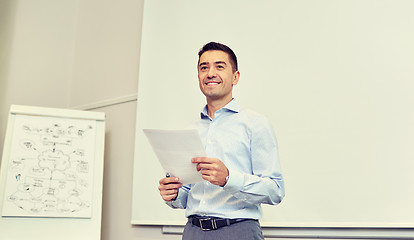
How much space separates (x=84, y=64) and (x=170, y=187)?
229 cm

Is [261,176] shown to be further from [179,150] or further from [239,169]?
[179,150]

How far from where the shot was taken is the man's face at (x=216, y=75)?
5.14 feet

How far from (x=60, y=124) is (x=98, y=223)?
69 cm

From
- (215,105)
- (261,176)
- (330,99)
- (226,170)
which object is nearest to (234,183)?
(226,170)

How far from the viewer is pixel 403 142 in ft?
6.33

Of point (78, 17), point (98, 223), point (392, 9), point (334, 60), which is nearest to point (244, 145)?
point (334, 60)

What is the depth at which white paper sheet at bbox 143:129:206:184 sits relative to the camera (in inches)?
51.8

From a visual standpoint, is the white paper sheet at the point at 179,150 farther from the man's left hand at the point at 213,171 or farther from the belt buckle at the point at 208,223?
the belt buckle at the point at 208,223

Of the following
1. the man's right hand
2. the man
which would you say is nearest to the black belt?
the man

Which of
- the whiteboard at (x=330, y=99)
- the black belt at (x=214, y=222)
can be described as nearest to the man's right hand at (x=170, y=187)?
the black belt at (x=214, y=222)

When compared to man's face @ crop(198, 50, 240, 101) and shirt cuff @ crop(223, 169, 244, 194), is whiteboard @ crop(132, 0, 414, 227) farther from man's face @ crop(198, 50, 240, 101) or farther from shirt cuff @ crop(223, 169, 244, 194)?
shirt cuff @ crop(223, 169, 244, 194)

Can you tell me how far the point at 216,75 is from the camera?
1569 millimetres

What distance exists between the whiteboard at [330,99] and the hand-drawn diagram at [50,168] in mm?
519

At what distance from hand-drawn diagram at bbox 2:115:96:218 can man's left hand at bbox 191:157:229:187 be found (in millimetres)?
1605
